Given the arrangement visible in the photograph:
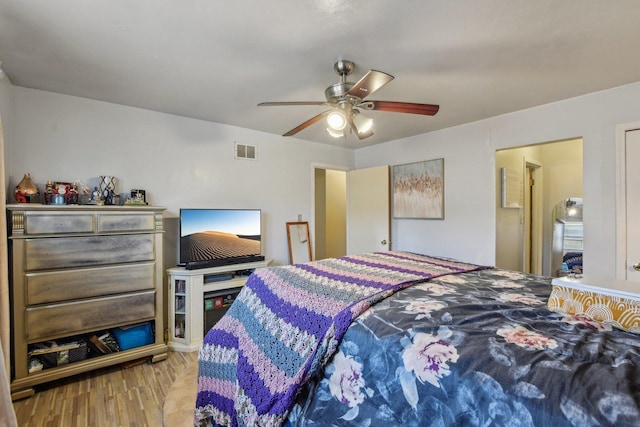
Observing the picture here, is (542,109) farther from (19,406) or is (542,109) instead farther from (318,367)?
(19,406)

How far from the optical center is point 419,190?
3816 mm

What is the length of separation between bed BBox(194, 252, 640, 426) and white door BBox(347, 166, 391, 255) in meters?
2.21

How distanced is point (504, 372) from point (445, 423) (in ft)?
0.74

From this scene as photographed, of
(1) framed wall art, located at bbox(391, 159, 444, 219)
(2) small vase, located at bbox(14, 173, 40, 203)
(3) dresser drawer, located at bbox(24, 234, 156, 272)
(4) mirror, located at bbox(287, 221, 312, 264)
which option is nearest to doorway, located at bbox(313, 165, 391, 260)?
(1) framed wall art, located at bbox(391, 159, 444, 219)

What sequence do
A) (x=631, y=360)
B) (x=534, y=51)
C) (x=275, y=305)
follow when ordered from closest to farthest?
1. (x=631, y=360)
2. (x=275, y=305)
3. (x=534, y=51)

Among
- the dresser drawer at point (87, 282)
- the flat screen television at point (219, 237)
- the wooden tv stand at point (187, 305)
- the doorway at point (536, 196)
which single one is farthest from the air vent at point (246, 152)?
the doorway at point (536, 196)

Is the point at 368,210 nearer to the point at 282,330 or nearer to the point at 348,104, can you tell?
the point at 348,104

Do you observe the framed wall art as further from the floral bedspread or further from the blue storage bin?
the blue storage bin

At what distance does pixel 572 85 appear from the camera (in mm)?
2354

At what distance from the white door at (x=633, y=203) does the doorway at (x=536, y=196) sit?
108 centimetres

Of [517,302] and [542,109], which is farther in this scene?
[542,109]

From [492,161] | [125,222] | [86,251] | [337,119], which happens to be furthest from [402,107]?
[86,251]

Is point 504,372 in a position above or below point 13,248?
below

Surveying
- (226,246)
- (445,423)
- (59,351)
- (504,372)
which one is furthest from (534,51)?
(59,351)
